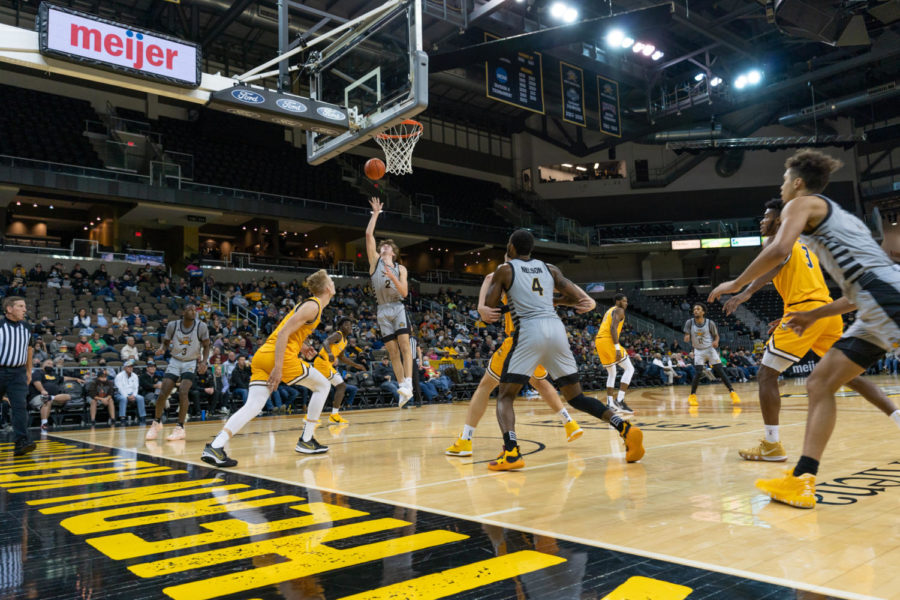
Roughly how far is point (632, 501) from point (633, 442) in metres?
1.23

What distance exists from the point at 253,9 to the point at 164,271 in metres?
9.55

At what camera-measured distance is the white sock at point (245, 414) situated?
5.30 m

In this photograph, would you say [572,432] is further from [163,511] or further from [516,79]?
[516,79]

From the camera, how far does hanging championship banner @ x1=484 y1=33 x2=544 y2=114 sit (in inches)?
766

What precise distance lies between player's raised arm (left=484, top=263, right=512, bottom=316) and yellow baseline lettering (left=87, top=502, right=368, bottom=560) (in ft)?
6.50

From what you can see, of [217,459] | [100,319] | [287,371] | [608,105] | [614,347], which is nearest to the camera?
[217,459]

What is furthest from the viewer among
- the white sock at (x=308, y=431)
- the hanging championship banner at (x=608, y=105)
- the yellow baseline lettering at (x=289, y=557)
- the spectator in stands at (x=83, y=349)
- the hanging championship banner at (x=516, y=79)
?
the hanging championship banner at (x=608, y=105)

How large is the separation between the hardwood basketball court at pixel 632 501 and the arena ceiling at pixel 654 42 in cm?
1375

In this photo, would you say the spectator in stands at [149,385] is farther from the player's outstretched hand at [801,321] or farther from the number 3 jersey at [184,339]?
the player's outstretched hand at [801,321]

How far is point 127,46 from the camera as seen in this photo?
7988 millimetres

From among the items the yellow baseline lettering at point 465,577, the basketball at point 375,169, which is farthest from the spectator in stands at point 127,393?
the yellow baseline lettering at point 465,577

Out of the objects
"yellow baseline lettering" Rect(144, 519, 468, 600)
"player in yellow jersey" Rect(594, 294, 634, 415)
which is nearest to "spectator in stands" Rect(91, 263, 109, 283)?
"player in yellow jersey" Rect(594, 294, 634, 415)

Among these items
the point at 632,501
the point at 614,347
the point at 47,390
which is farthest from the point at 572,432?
the point at 47,390

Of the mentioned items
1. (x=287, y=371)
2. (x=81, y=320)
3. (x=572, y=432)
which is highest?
(x=81, y=320)
